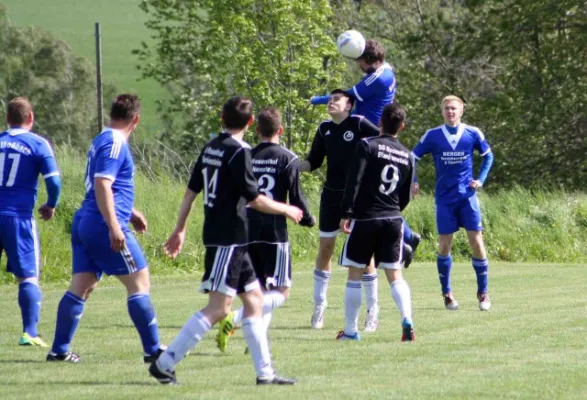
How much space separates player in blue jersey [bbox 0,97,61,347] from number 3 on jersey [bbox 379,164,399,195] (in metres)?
2.68

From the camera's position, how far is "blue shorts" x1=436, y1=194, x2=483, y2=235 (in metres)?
13.2

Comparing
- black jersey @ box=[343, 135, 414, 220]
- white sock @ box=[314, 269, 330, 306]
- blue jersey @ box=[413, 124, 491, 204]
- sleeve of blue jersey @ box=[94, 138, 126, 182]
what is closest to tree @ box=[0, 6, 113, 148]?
blue jersey @ box=[413, 124, 491, 204]

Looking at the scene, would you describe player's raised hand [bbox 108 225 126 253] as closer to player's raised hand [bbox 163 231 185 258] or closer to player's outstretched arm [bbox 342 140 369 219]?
player's raised hand [bbox 163 231 185 258]

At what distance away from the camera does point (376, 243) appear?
1017cm

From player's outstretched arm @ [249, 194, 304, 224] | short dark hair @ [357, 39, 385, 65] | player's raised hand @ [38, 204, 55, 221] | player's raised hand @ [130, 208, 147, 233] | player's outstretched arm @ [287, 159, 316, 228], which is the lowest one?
player's raised hand @ [38, 204, 55, 221]

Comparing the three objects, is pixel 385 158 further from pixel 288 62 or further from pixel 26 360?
pixel 288 62

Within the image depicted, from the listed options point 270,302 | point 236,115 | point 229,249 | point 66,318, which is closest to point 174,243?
point 229,249

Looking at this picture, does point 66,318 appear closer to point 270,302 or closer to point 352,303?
point 270,302

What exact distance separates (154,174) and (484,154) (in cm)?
1108

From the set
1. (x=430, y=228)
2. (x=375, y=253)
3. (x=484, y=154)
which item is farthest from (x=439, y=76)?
(x=375, y=253)

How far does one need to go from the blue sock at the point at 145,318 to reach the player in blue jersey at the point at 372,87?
10.8 ft

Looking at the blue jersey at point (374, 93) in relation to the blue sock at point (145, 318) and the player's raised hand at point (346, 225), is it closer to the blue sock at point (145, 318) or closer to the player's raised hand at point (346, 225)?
the player's raised hand at point (346, 225)

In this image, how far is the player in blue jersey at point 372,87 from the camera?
1104cm

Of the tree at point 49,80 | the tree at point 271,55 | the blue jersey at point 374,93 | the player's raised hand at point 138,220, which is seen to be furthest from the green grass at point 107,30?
the player's raised hand at point 138,220
